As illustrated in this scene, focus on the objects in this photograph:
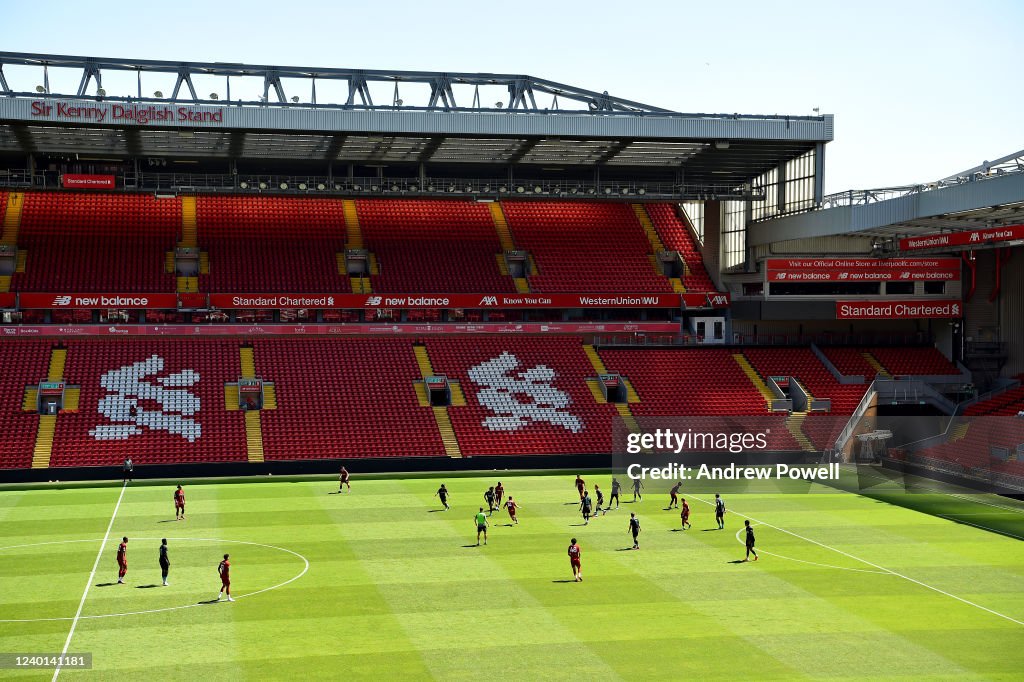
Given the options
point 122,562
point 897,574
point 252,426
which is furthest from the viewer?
point 252,426

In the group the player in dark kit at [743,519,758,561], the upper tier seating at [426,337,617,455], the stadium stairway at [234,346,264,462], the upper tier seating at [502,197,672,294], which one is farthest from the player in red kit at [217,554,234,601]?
the upper tier seating at [502,197,672,294]

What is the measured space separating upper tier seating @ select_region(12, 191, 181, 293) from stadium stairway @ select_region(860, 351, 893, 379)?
39218mm

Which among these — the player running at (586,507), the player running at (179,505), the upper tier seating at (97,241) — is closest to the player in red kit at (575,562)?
the player running at (586,507)

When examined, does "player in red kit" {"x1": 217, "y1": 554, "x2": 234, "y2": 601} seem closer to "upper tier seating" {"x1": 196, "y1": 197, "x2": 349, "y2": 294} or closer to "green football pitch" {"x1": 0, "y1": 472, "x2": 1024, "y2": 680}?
"green football pitch" {"x1": 0, "y1": 472, "x2": 1024, "y2": 680}

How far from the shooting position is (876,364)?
65.9 meters

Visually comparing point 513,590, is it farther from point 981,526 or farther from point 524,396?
point 524,396

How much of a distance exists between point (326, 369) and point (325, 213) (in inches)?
503

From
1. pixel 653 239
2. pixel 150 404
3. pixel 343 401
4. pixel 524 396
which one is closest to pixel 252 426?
pixel 343 401

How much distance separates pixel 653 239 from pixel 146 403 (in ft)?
108

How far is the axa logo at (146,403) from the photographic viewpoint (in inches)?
2112

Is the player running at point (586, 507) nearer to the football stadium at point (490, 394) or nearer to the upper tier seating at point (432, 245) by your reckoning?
the football stadium at point (490, 394)

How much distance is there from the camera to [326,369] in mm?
60281

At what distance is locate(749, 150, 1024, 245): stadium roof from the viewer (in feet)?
144

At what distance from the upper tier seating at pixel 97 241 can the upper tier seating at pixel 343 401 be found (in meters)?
7.75
